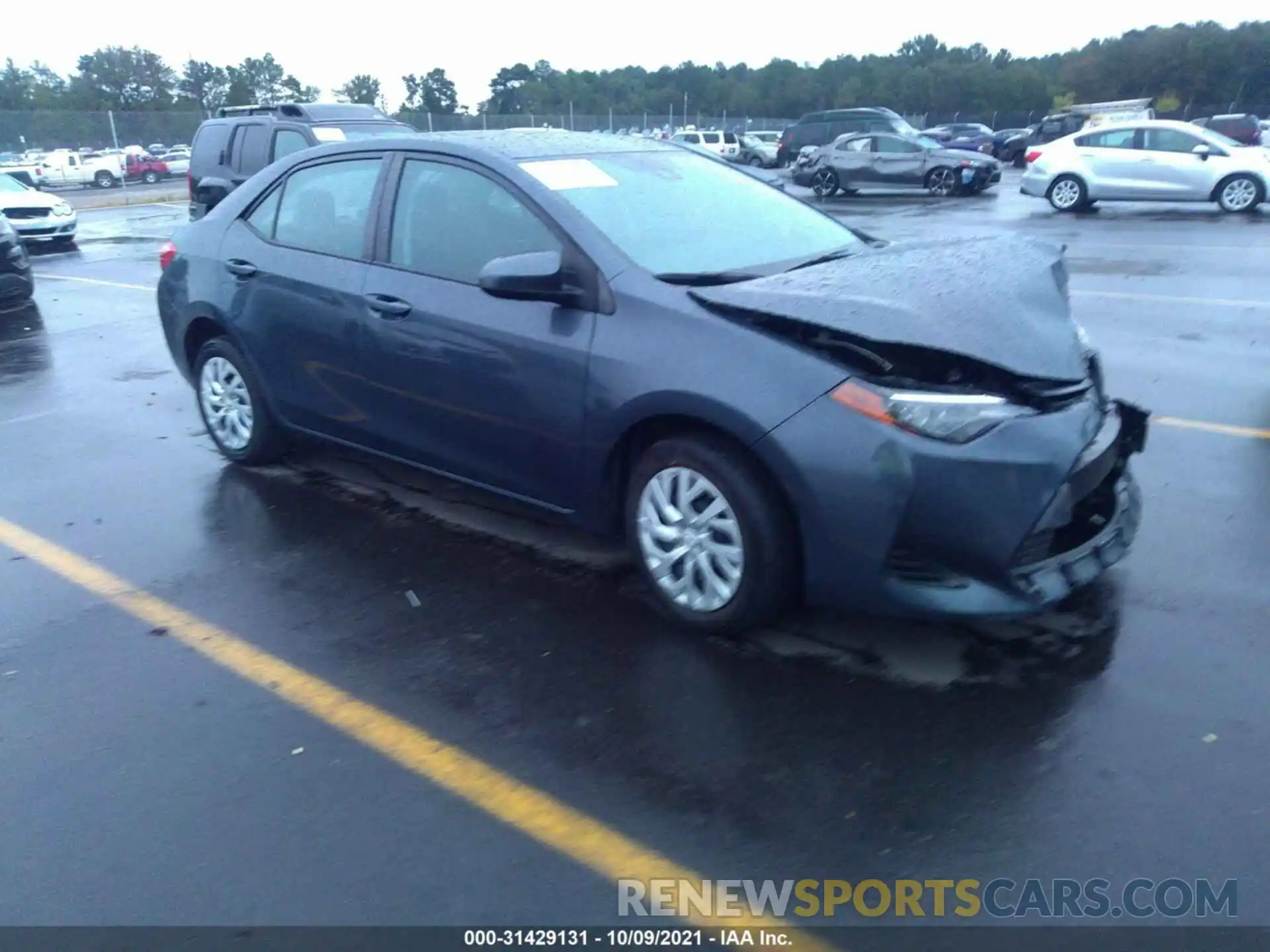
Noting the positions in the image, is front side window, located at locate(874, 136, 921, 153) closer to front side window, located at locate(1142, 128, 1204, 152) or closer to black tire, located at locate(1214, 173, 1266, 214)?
front side window, located at locate(1142, 128, 1204, 152)

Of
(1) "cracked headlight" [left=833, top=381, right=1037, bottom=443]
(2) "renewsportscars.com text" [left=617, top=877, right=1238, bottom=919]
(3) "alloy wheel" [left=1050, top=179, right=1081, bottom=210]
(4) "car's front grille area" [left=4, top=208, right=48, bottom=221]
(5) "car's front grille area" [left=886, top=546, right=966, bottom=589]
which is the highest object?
(1) "cracked headlight" [left=833, top=381, right=1037, bottom=443]

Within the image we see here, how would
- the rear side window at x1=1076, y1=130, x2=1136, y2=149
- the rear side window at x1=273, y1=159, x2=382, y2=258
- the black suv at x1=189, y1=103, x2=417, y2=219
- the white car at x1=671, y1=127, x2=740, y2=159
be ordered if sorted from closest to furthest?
the rear side window at x1=273, y1=159, x2=382, y2=258
the black suv at x1=189, y1=103, x2=417, y2=219
the rear side window at x1=1076, y1=130, x2=1136, y2=149
the white car at x1=671, y1=127, x2=740, y2=159

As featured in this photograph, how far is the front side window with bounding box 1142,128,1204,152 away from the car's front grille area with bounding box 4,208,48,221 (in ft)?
60.1

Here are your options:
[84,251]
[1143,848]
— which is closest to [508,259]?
[1143,848]

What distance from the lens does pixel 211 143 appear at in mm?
13867

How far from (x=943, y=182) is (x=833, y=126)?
8527 millimetres

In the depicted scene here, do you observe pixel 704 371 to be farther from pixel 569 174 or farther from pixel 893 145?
pixel 893 145

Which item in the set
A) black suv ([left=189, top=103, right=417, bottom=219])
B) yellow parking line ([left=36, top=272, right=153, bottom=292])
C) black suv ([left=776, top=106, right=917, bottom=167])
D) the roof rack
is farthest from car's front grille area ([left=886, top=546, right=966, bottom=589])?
black suv ([left=776, top=106, right=917, bottom=167])

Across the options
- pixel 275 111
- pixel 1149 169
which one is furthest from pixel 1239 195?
pixel 275 111

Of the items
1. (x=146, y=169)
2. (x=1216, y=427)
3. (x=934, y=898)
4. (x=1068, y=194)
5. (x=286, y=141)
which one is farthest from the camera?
(x=146, y=169)

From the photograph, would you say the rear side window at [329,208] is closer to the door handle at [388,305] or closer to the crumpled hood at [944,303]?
the door handle at [388,305]

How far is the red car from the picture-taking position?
133 ft

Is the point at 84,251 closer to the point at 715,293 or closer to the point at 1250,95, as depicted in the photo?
the point at 715,293

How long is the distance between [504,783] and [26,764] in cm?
147
